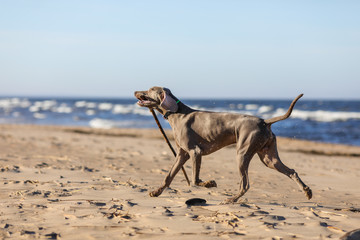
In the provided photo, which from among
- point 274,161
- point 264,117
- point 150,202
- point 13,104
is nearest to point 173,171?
point 150,202

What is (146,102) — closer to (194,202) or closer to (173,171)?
(173,171)

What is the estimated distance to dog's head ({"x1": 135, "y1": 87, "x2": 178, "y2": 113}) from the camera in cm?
607

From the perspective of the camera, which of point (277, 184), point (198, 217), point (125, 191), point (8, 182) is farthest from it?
point (277, 184)

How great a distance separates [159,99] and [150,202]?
1.57 m

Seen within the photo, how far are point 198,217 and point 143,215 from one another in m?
0.64

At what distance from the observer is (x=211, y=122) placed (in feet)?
19.3

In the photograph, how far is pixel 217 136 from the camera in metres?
5.84

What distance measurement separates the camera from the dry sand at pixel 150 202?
14.1 feet

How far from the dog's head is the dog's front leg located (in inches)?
26.7

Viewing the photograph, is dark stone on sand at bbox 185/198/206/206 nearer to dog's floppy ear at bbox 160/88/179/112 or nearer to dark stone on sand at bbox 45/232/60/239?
dog's floppy ear at bbox 160/88/179/112

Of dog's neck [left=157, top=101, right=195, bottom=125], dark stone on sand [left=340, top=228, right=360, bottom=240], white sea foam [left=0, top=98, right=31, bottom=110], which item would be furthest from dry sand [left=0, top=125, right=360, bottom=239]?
white sea foam [left=0, top=98, right=31, bottom=110]

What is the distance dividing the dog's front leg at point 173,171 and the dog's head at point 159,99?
2.23 feet

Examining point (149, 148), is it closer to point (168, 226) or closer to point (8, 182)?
point (8, 182)

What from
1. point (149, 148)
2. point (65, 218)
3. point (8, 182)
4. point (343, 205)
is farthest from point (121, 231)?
point (149, 148)
